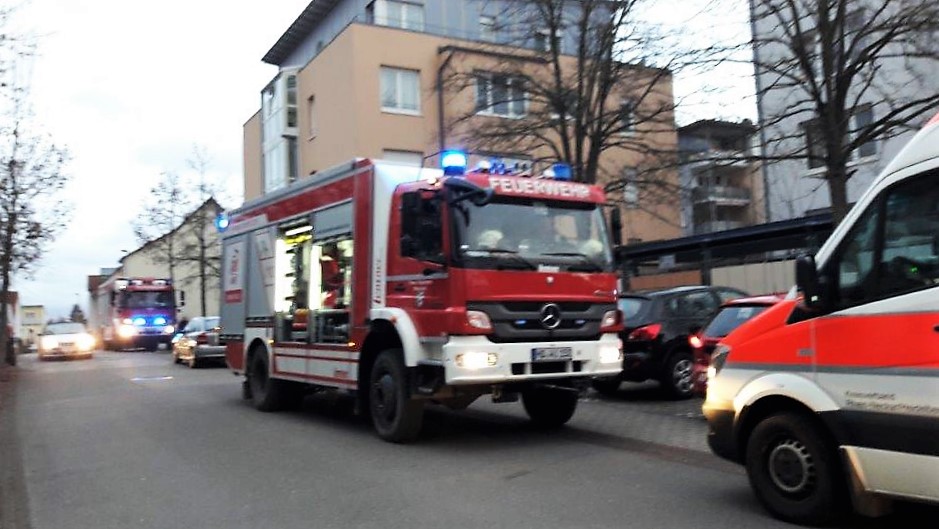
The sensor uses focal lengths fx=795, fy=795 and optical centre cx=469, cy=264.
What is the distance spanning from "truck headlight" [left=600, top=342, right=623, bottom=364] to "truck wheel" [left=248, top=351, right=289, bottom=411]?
5193mm

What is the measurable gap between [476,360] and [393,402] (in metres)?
1.34

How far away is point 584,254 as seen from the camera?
862 centimetres

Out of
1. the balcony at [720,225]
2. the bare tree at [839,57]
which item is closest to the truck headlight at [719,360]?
the bare tree at [839,57]

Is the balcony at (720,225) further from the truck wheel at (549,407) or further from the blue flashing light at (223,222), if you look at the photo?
the truck wheel at (549,407)

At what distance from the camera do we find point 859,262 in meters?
4.93

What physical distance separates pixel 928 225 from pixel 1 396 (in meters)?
16.4

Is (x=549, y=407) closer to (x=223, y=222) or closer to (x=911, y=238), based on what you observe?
(x=911, y=238)

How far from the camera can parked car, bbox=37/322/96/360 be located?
29.5 m

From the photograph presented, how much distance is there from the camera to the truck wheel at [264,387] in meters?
11.5

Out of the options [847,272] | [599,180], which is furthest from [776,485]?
[599,180]

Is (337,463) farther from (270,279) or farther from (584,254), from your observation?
(270,279)

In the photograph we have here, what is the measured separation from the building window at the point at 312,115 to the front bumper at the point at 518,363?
26.4 metres

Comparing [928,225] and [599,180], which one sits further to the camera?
[599,180]

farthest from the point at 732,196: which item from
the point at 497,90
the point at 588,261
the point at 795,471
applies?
the point at 795,471
